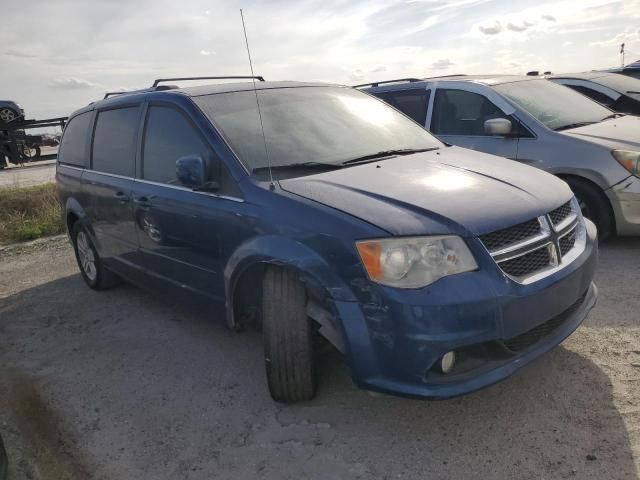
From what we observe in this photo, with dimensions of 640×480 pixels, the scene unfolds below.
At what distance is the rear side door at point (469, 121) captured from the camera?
5.43m

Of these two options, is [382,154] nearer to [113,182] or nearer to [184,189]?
[184,189]

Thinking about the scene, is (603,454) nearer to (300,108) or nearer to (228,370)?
(228,370)

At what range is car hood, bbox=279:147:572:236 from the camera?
2.51 meters

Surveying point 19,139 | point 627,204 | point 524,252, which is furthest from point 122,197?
point 19,139

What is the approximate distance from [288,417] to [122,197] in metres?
2.19

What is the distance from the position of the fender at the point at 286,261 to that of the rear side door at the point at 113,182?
136cm

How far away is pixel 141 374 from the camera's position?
11.8 feet

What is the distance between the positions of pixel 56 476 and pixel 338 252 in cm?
169

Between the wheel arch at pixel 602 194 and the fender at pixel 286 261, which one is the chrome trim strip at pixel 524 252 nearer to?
the fender at pixel 286 261

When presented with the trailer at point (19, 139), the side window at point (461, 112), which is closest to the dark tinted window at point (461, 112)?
the side window at point (461, 112)

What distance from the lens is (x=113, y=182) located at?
4.35m

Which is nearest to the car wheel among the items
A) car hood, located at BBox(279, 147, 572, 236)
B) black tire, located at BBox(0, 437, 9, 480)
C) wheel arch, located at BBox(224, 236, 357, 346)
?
wheel arch, located at BBox(224, 236, 357, 346)

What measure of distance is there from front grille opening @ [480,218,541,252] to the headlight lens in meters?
2.60

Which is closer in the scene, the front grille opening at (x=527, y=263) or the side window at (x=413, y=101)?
the front grille opening at (x=527, y=263)
